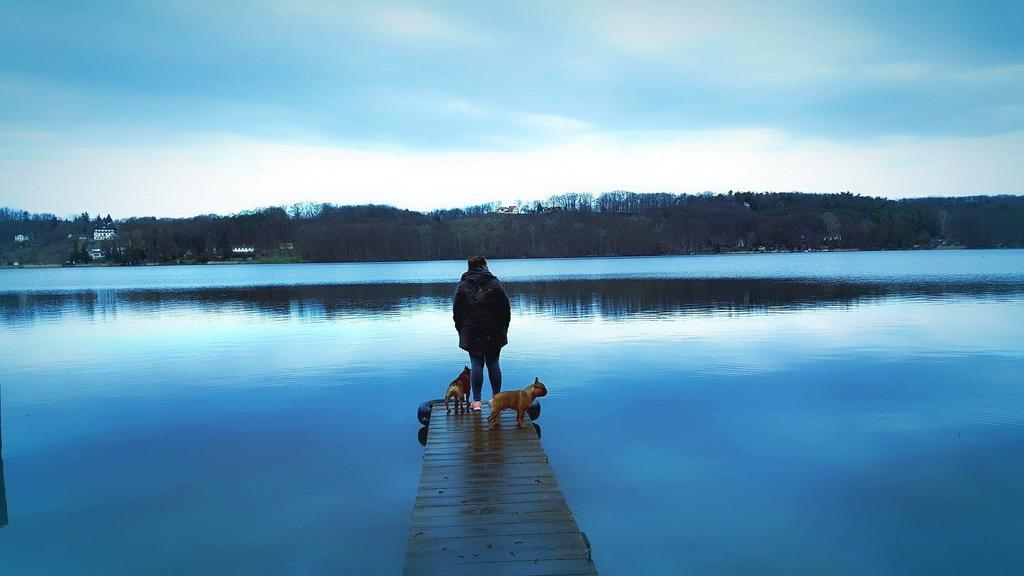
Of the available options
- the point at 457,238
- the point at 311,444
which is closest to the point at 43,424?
the point at 311,444

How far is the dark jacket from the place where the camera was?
9.46 metres

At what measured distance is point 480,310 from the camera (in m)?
9.52

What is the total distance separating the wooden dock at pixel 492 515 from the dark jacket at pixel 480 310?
1533 mm

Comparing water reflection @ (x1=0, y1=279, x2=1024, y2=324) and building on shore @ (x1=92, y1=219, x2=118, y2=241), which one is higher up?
building on shore @ (x1=92, y1=219, x2=118, y2=241)

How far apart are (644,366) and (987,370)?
791 cm

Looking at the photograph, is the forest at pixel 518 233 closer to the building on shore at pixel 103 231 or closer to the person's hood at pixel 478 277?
the building on shore at pixel 103 231

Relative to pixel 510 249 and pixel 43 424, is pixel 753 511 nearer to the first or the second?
pixel 43 424

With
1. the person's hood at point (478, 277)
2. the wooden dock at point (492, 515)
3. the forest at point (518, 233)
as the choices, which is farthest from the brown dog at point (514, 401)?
the forest at point (518, 233)

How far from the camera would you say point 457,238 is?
479 ft

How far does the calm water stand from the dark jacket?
213 centimetres

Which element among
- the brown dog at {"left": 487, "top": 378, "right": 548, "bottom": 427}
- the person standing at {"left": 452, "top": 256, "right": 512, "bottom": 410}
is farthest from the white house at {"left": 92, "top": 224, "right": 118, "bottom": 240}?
the brown dog at {"left": 487, "top": 378, "right": 548, "bottom": 427}

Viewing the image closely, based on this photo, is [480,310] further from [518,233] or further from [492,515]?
[518,233]

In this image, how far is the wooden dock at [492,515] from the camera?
5152 millimetres

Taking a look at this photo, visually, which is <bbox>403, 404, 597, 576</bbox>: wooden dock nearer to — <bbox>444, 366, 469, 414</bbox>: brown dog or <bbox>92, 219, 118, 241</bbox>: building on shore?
<bbox>444, 366, 469, 414</bbox>: brown dog
